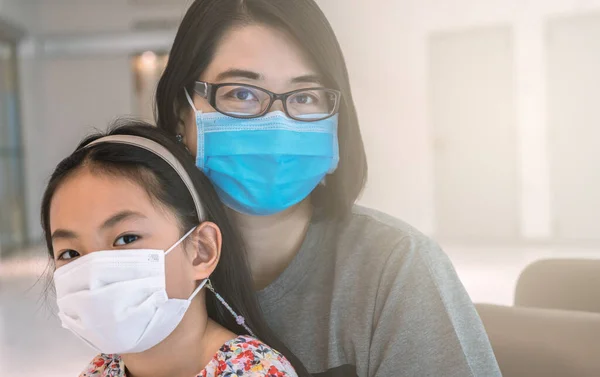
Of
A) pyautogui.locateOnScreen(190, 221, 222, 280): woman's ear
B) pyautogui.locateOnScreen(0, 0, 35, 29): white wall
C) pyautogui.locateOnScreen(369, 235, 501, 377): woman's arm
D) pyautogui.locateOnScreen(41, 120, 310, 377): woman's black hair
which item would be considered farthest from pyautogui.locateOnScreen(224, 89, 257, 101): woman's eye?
pyautogui.locateOnScreen(0, 0, 35, 29): white wall

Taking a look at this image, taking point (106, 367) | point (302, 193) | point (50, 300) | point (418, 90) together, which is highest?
point (418, 90)

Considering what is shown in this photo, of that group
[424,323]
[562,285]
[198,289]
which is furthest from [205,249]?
[562,285]

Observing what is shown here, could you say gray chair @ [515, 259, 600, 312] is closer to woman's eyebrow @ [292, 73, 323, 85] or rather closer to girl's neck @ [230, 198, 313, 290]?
girl's neck @ [230, 198, 313, 290]

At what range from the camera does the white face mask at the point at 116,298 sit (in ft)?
3.28

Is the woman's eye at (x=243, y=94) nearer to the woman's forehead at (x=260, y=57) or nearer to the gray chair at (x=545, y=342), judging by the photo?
the woman's forehead at (x=260, y=57)

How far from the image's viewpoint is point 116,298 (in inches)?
39.5

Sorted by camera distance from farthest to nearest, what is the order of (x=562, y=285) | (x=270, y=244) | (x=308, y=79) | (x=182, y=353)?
(x=562, y=285) → (x=270, y=244) → (x=308, y=79) → (x=182, y=353)

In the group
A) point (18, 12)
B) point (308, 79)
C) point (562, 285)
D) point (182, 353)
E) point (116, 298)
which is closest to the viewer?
point (116, 298)

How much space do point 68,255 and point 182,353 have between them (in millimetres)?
253

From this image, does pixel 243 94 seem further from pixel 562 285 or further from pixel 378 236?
pixel 562 285

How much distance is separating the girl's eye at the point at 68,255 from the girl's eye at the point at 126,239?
83 mm

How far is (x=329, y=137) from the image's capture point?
129 cm

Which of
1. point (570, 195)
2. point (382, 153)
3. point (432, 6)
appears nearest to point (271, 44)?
point (382, 153)

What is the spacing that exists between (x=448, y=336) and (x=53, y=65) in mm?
8213
